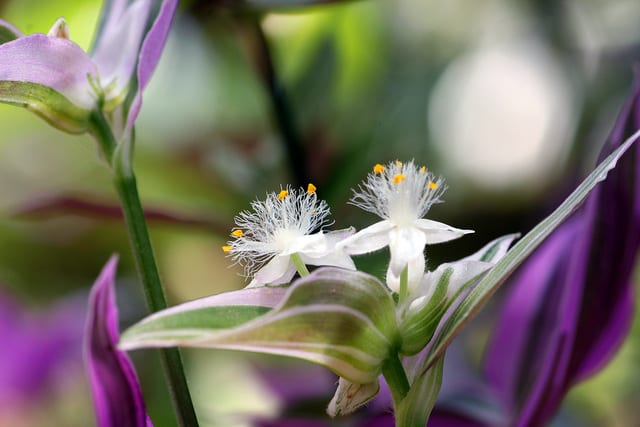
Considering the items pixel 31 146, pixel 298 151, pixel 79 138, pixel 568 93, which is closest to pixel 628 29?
pixel 568 93

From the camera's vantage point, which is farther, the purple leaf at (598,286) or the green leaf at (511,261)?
the purple leaf at (598,286)

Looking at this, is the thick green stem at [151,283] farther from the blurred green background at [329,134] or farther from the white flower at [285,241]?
the blurred green background at [329,134]

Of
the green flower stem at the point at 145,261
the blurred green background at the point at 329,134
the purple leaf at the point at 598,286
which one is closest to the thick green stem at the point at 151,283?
the green flower stem at the point at 145,261

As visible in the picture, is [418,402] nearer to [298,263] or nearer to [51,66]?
[298,263]

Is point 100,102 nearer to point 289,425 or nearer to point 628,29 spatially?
point 289,425

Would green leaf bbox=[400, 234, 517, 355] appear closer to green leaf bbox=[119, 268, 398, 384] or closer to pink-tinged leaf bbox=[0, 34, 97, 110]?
green leaf bbox=[119, 268, 398, 384]

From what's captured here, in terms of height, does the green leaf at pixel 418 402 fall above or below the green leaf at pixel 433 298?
below
